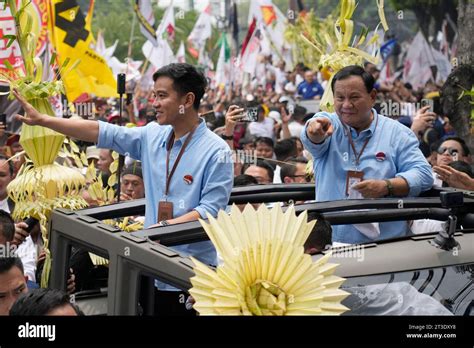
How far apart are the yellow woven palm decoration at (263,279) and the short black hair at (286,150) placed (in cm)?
783

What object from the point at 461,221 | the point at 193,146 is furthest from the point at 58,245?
the point at 461,221

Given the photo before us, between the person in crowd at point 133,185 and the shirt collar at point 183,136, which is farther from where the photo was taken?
the person in crowd at point 133,185

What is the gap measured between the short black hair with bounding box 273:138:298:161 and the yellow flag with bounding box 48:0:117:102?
2217 mm

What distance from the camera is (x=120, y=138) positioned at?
5297 millimetres

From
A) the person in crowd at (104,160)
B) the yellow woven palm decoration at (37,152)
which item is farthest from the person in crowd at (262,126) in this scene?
the yellow woven palm decoration at (37,152)

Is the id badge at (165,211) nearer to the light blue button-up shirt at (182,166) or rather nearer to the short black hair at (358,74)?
the light blue button-up shirt at (182,166)

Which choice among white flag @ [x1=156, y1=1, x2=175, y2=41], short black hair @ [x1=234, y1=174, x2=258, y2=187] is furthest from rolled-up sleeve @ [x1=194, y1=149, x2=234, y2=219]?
white flag @ [x1=156, y1=1, x2=175, y2=41]

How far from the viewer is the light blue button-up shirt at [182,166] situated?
201 inches

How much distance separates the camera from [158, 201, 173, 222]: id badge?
5047 millimetres

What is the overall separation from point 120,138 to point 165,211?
51cm

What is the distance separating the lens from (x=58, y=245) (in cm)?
421

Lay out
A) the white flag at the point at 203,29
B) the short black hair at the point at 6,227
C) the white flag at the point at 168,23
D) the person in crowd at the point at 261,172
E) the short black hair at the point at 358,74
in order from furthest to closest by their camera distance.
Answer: the white flag at the point at 203,29, the white flag at the point at 168,23, the person in crowd at the point at 261,172, the short black hair at the point at 6,227, the short black hair at the point at 358,74

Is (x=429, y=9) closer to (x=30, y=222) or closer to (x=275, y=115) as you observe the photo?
(x=275, y=115)

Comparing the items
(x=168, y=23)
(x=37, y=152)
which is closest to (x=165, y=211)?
(x=37, y=152)
